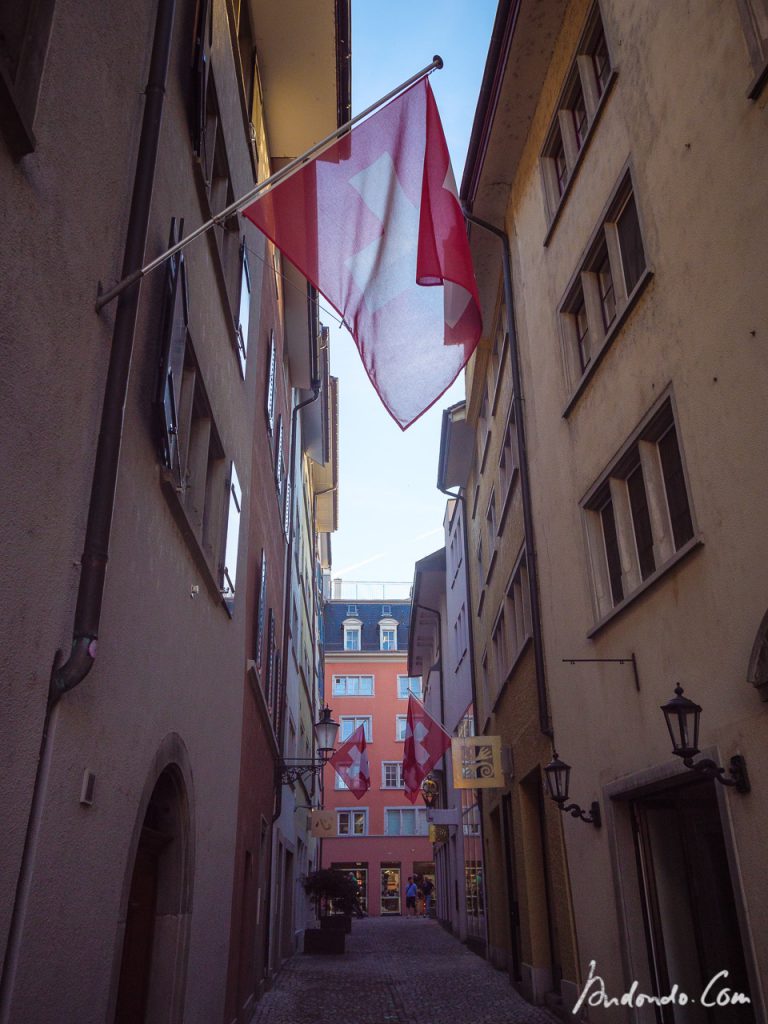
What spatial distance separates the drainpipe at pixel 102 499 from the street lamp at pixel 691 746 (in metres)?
4.01

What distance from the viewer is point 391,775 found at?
48969 millimetres

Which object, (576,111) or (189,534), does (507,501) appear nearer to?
(576,111)

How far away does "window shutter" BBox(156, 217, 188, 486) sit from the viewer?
5734 millimetres

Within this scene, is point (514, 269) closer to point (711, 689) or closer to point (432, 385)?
point (432, 385)

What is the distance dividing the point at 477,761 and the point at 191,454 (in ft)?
29.8

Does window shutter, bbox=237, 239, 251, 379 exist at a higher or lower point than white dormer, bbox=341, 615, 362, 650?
lower

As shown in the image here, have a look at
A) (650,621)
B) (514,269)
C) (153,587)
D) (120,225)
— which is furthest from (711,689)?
(514,269)

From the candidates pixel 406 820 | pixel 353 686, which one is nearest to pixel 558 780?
pixel 406 820

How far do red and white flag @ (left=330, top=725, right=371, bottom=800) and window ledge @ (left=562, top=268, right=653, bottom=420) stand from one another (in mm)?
12300

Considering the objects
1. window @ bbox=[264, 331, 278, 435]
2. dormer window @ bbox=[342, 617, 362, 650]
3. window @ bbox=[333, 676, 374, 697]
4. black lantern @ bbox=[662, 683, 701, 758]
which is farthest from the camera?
dormer window @ bbox=[342, 617, 362, 650]

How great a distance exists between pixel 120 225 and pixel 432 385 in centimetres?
272

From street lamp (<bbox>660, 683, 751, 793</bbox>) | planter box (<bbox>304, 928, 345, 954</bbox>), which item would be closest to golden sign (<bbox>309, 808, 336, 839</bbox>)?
planter box (<bbox>304, 928, 345, 954</bbox>)

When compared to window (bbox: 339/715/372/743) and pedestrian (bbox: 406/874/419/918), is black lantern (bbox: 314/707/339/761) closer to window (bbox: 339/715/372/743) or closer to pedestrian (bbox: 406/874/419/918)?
pedestrian (bbox: 406/874/419/918)

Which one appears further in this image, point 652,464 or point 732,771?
point 652,464
